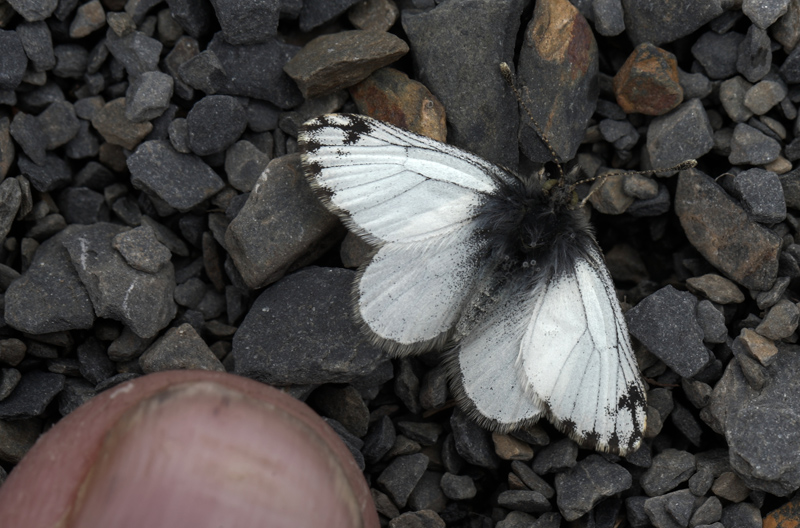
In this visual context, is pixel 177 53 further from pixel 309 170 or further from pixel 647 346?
pixel 647 346

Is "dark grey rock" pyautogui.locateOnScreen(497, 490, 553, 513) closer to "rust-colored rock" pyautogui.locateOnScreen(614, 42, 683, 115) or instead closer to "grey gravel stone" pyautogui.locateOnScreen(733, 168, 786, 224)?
"grey gravel stone" pyautogui.locateOnScreen(733, 168, 786, 224)

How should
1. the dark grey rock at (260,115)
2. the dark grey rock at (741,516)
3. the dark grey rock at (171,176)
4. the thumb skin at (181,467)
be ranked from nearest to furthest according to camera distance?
the thumb skin at (181,467) → the dark grey rock at (741,516) → the dark grey rock at (171,176) → the dark grey rock at (260,115)

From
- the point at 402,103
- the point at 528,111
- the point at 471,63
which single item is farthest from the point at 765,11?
the point at 402,103

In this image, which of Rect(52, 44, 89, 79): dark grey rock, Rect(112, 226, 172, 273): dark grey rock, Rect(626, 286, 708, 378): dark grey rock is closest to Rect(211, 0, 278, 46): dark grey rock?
Rect(52, 44, 89, 79): dark grey rock

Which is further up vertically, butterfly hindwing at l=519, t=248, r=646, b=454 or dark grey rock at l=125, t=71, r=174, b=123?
dark grey rock at l=125, t=71, r=174, b=123

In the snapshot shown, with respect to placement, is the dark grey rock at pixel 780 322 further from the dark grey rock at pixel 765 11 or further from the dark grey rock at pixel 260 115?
the dark grey rock at pixel 260 115

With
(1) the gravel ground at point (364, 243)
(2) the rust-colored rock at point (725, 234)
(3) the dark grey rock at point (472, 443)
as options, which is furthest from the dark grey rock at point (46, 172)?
(2) the rust-colored rock at point (725, 234)
